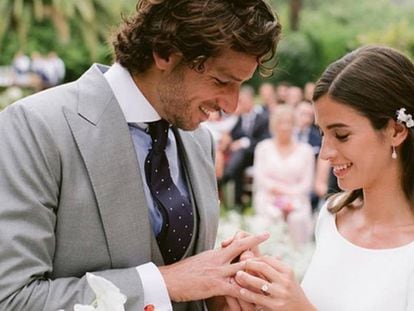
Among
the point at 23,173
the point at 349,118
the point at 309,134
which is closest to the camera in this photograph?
the point at 23,173

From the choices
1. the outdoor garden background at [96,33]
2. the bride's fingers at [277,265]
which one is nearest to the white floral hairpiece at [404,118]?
the bride's fingers at [277,265]

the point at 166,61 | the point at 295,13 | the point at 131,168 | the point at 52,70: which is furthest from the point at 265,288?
the point at 295,13

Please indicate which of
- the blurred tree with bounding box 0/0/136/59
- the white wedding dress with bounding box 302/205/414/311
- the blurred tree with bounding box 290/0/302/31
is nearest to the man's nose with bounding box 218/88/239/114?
the white wedding dress with bounding box 302/205/414/311

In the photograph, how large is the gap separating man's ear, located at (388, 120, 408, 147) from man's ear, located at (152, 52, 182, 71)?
0.73 m

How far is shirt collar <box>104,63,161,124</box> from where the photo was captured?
2.83 m

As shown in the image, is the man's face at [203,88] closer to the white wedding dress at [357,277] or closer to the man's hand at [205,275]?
the man's hand at [205,275]

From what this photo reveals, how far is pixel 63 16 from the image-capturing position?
A: 22672 mm

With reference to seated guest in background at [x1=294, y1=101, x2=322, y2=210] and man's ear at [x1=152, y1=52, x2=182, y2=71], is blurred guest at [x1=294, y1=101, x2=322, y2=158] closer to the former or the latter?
seated guest in background at [x1=294, y1=101, x2=322, y2=210]

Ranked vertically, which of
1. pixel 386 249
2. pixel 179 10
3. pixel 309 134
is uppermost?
pixel 179 10

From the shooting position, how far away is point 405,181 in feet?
9.90

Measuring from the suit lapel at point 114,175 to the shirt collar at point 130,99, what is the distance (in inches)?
2.5

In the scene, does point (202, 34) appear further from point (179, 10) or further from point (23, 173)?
point (23, 173)

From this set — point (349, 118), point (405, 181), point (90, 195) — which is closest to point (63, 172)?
point (90, 195)

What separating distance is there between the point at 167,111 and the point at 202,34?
0.28 meters
